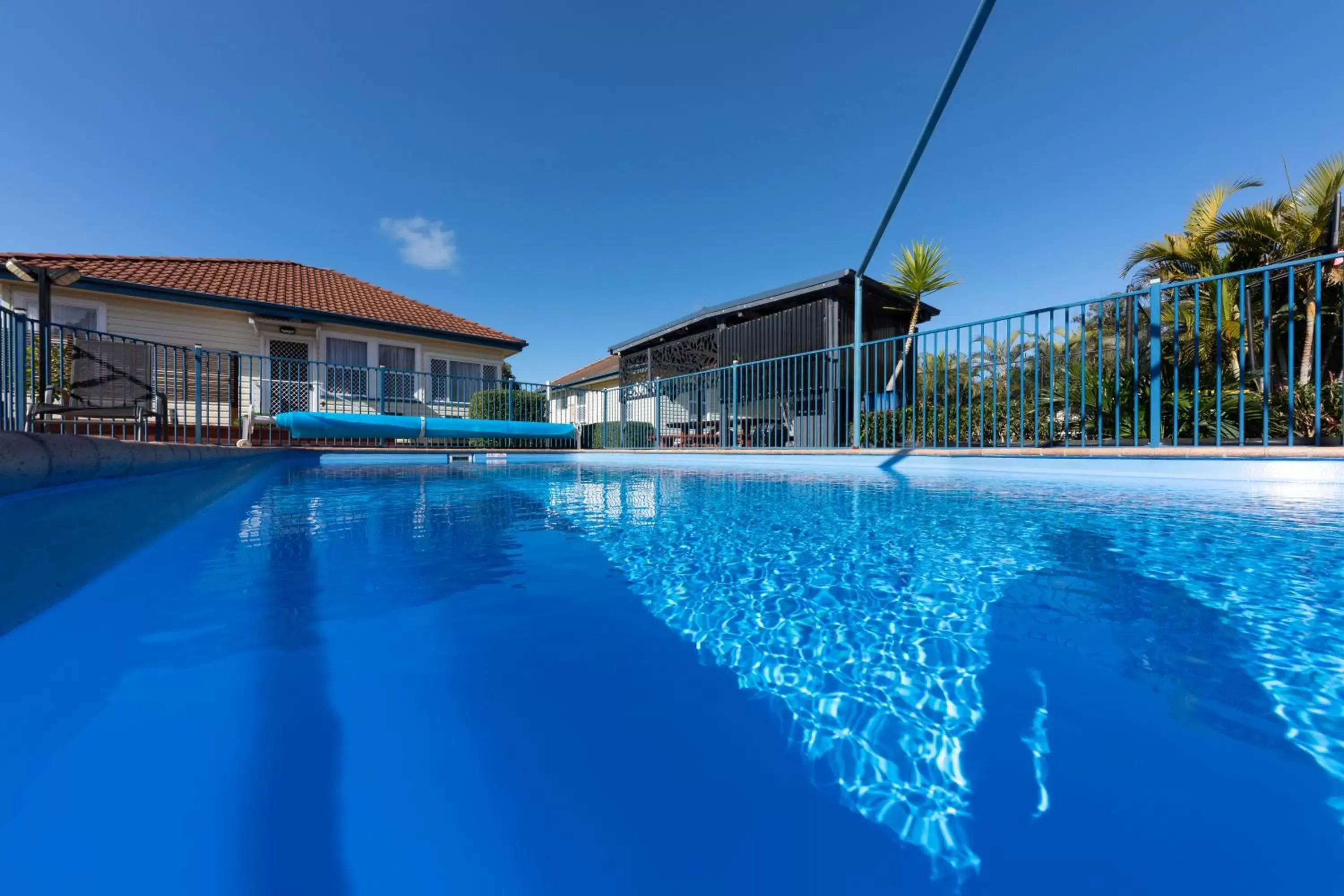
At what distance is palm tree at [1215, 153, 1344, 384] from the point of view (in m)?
6.69

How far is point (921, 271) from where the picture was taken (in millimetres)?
9203

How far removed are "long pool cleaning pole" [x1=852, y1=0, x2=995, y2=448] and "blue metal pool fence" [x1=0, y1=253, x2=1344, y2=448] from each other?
10cm

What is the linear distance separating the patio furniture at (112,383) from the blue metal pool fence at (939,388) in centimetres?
2

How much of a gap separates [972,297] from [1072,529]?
10.1 m

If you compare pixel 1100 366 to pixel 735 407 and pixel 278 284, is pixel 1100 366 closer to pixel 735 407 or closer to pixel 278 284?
pixel 735 407

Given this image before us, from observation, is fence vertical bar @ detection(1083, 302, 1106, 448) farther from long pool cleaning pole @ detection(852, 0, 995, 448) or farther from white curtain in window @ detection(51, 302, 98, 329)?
white curtain in window @ detection(51, 302, 98, 329)

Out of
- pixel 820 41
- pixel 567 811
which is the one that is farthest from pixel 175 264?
pixel 567 811

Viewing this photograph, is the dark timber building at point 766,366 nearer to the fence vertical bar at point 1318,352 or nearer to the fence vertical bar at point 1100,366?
the fence vertical bar at point 1100,366

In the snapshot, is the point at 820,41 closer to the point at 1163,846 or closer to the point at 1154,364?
the point at 1154,364

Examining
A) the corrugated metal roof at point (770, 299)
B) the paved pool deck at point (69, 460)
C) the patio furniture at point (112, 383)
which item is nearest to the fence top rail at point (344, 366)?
the patio furniture at point (112, 383)

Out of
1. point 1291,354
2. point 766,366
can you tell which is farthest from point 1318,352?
point 766,366

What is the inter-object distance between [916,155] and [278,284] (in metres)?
13.0

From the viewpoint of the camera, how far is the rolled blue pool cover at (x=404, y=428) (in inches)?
296

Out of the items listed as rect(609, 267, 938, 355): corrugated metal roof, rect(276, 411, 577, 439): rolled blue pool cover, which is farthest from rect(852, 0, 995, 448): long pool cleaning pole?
rect(276, 411, 577, 439): rolled blue pool cover
